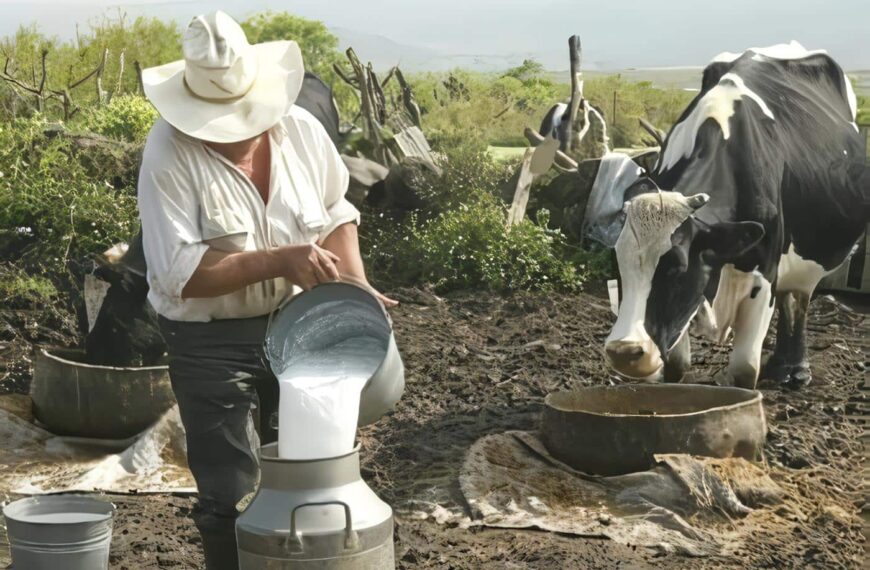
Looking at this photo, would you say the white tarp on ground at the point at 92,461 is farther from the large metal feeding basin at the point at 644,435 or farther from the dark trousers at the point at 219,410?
the dark trousers at the point at 219,410

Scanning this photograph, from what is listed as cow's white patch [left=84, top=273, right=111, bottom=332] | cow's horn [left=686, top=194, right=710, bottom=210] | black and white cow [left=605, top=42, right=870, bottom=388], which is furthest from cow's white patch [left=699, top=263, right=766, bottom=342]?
cow's white patch [left=84, top=273, right=111, bottom=332]

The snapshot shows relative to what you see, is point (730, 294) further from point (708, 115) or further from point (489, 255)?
point (489, 255)

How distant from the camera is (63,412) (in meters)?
6.58

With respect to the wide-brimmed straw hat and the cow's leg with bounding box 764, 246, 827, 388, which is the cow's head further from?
the wide-brimmed straw hat

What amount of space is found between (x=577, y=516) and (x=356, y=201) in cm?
656

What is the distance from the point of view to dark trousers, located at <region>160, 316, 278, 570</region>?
4.24 meters

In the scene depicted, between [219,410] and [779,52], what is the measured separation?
5.23 metres

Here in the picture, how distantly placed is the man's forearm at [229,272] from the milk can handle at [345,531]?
76 centimetres

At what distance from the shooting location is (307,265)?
400 centimetres

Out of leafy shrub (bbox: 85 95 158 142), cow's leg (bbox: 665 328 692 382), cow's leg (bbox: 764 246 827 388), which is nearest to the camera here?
cow's leg (bbox: 665 328 692 382)

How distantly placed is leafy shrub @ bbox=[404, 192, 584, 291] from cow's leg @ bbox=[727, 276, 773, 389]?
3.28 meters

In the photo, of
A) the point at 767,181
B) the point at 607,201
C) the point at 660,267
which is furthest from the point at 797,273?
the point at 607,201

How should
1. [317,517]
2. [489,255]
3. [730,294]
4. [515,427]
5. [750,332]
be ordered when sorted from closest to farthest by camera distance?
1. [317,517]
2. [515,427]
3. [730,294]
4. [750,332]
5. [489,255]

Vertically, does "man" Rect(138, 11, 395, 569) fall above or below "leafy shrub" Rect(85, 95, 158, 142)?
above
